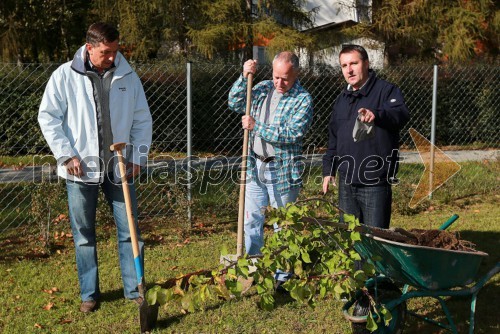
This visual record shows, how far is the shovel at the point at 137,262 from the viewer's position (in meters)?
4.05

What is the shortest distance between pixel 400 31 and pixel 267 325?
12.8 meters

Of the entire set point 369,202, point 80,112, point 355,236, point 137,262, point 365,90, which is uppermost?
point 365,90

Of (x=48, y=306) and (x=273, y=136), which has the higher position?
(x=273, y=136)

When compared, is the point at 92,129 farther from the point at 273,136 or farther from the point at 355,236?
the point at 355,236

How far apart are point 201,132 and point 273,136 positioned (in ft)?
20.9

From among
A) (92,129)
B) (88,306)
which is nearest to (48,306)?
(88,306)

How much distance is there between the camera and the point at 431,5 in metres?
15.8

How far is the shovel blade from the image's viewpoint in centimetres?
402

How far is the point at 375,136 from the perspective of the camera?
4.13 m

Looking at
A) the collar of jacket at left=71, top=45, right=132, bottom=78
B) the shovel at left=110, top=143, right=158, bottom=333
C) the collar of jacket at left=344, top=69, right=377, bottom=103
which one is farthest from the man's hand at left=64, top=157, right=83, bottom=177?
the collar of jacket at left=344, top=69, right=377, bottom=103

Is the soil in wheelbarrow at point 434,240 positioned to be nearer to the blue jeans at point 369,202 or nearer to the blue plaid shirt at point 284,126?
the blue jeans at point 369,202

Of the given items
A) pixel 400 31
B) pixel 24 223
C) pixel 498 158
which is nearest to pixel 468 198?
pixel 498 158

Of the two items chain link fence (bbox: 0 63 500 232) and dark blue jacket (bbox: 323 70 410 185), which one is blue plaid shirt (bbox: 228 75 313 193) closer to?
dark blue jacket (bbox: 323 70 410 185)

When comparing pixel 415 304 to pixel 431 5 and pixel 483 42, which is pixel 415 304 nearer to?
pixel 431 5
